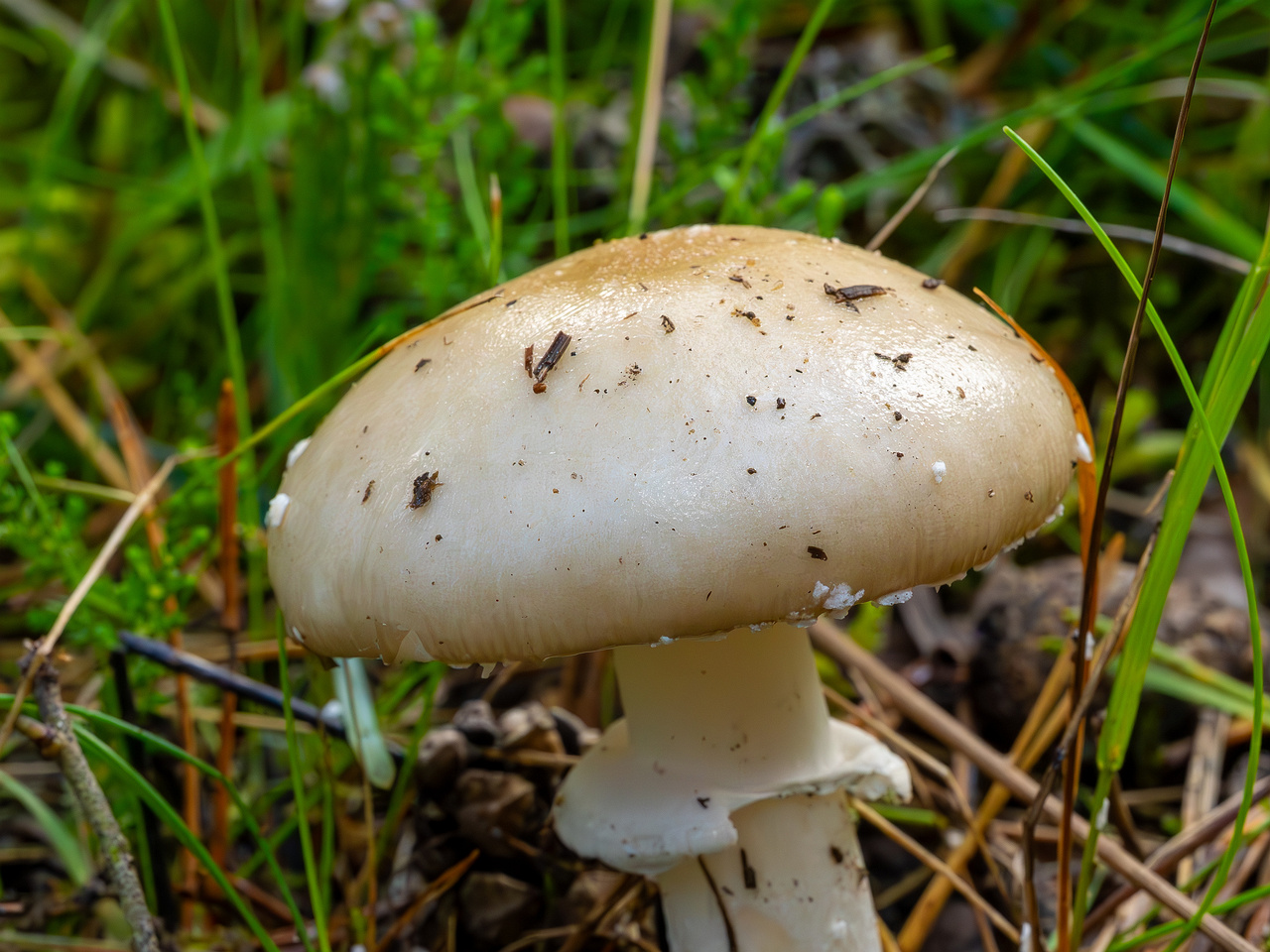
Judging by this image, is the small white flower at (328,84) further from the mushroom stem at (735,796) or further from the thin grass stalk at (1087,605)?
the thin grass stalk at (1087,605)

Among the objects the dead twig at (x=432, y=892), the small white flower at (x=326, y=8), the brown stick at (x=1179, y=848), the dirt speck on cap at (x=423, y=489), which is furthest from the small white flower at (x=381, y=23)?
the brown stick at (x=1179, y=848)

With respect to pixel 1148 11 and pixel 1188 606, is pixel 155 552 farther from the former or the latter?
pixel 1148 11

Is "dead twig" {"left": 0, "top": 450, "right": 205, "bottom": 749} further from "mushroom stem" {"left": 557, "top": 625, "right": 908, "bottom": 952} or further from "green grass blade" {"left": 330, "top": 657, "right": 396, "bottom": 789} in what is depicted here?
"mushroom stem" {"left": 557, "top": 625, "right": 908, "bottom": 952}

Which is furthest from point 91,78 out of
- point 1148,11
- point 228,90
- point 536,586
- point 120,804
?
point 1148,11

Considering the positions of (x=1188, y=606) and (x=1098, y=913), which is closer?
(x=1098, y=913)

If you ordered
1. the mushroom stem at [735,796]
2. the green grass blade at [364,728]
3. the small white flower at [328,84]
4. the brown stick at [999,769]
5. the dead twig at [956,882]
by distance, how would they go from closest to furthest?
the mushroom stem at [735,796] → the brown stick at [999,769] → the dead twig at [956,882] → the green grass blade at [364,728] → the small white flower at [328,84]

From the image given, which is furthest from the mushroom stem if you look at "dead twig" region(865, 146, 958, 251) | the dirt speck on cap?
"dead twig" region(865, 146, 958, 251)

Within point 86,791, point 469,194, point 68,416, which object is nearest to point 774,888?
point 86,791
